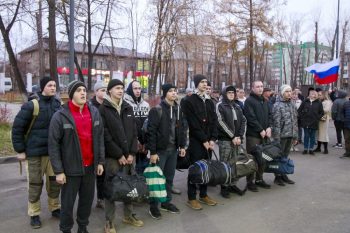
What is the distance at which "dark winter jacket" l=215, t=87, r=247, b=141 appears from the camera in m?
6.11

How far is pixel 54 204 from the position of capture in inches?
205

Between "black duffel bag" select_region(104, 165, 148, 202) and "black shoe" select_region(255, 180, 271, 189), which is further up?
"black duffel bag" select_region(104, 165, 148, 202)

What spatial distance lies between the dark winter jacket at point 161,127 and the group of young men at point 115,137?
0.01m

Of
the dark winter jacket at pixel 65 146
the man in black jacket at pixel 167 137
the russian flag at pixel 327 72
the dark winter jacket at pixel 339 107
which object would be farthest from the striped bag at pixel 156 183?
the russian flag at pixel 327 72

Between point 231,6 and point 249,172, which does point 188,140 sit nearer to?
point 249,172

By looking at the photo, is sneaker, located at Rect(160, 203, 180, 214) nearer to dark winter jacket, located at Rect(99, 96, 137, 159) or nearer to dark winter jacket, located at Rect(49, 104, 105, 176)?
dark winter jacket, located at Rect(99, 96, 137, 159)

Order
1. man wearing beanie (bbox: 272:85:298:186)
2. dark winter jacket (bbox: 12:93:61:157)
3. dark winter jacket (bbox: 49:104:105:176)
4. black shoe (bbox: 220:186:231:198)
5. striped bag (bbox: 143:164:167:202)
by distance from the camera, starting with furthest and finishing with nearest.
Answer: man wearing beanie (bbox: 272:85:298:186)
black shoe (bbox: 220:186:231:198)
striped bag (bbox: 143:164:167:202)
dark winter jacket (bbox: 12:93:61:157)
dark winter jacket (bbox: 49:104:105:176)

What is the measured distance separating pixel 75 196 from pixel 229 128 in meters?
2.93

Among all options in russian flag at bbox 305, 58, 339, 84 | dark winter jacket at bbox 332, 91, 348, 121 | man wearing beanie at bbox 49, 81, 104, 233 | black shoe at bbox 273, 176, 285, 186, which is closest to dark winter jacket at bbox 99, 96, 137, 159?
man wearing beanie at bbox 49, 81, 104, 233

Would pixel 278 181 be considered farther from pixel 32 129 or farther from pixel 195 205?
pixel 32 129

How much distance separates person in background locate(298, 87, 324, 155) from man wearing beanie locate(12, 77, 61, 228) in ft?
25.4

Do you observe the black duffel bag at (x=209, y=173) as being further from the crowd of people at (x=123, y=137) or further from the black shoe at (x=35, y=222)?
the black shoe at (x=35, y=222)

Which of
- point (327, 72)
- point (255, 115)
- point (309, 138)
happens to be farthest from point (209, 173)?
point (327, 72)

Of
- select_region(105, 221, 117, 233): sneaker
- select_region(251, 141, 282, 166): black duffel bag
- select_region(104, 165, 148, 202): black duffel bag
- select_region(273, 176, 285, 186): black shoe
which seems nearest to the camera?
select_region(104, 165, 148, 202): black duffel bag
